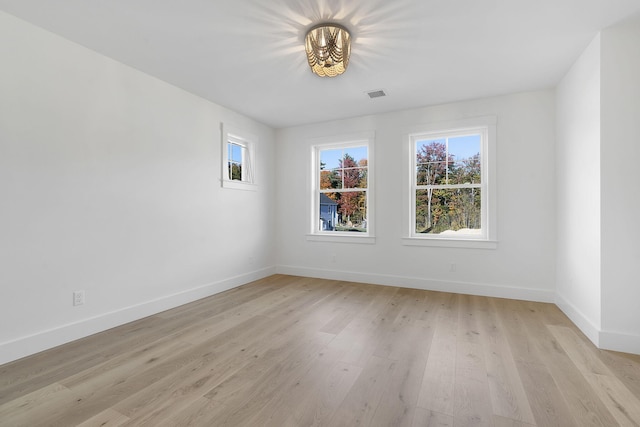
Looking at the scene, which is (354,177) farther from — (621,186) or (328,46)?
(621,186)

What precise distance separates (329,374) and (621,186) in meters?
2.78

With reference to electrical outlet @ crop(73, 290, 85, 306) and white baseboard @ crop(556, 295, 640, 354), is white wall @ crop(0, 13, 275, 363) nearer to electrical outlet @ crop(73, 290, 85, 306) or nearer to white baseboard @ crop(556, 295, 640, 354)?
electrical outlet @ crop(73, 290, 85, 306)

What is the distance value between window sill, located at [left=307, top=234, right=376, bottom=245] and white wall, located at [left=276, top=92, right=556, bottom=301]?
7 centimetres

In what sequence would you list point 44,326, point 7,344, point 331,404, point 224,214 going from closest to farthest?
point 331,404, point 7,344, point 44,326, point 224,214

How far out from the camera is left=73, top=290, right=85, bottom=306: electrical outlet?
2631mm

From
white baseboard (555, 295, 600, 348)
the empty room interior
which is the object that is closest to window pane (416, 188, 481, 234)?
the empty room interior

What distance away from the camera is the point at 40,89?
245cm

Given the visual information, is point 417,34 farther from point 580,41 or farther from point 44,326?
point 44,326

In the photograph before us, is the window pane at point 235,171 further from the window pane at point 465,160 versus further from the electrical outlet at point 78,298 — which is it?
the window pane at point 465,160

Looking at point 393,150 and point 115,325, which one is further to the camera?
point 393,150

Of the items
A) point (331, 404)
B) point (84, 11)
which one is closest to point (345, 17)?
point (84, 11)

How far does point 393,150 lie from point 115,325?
4.08 meters

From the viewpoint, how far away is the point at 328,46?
2.45 m

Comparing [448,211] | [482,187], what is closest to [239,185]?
[448,211]
